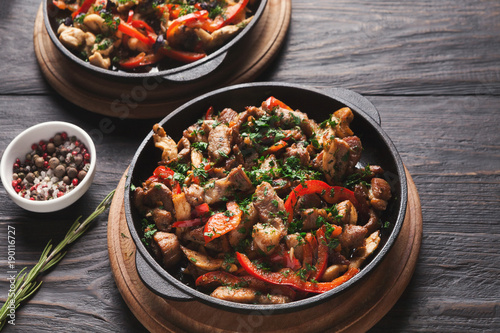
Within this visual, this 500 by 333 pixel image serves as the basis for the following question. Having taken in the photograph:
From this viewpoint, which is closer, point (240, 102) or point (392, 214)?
point (392, 214)

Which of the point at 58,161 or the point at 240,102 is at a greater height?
the point at 240,102

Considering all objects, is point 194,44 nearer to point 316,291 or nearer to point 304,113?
point 304,113

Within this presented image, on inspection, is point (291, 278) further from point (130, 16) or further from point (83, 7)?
point (83, 7)

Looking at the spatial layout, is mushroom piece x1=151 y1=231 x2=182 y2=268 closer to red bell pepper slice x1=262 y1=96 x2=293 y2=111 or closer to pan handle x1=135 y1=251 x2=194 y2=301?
pan handle x1=135 y1=251 x2=194 y2=301

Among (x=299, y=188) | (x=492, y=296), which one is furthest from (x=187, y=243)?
(x=492, y=296)

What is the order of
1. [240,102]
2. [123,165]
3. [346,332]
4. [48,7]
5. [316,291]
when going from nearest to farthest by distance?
1. [316,291]
2. [346,332]
3. [240,102]
4. [123,165]
5. [48,7]

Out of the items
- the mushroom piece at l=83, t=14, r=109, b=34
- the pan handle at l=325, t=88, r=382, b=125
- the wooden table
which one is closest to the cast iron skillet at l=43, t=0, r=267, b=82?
the mushroom piece at l=83, t=14, r=109, b=34

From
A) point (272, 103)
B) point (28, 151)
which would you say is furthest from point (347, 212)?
point (28, 151)

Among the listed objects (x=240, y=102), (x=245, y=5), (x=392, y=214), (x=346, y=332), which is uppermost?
(x=245, y=5)
